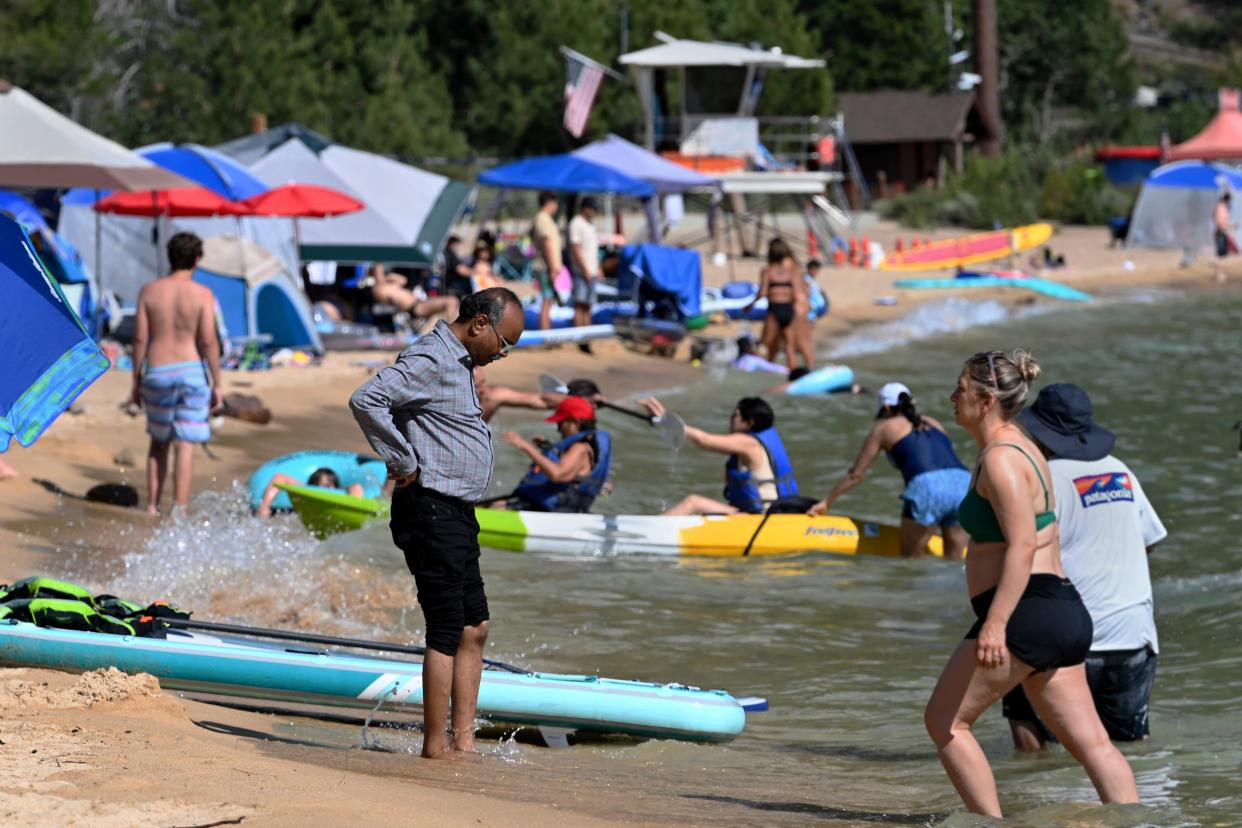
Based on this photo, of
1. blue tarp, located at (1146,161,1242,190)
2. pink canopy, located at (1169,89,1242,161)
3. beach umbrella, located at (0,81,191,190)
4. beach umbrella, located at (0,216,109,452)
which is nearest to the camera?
beach umbrella, located at (0,216,109,452)

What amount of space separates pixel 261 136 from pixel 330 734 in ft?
49.3

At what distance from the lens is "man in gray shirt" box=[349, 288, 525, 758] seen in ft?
A: 16.9

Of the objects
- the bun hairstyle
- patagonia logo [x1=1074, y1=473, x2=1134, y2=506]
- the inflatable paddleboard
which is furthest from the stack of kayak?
the inflatable paddleboard

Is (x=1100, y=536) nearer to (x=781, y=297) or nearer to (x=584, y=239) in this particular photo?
(x=781, y=297)

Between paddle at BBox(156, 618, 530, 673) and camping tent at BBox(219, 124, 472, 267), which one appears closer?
paddle at BBox(156, 618, 530, 673)

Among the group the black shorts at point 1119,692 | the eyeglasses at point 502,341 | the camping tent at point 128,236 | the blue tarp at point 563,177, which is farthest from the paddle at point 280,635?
the blue tarp at point 563,177

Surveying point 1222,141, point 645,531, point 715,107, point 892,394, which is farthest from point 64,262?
point 1222,141

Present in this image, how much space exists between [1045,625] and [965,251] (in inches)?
1124

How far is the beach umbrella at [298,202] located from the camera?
637 inches

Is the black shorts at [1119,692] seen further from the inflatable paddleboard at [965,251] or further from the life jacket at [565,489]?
the inflatable paddleboard at [965,251]

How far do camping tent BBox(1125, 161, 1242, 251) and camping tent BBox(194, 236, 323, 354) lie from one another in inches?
928

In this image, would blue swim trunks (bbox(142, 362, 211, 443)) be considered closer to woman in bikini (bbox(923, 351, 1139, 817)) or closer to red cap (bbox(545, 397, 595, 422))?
red cap (bbox(545, 397, 595, 422))

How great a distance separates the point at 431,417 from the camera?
5.23 m

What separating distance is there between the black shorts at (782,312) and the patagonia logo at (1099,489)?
12.8m
